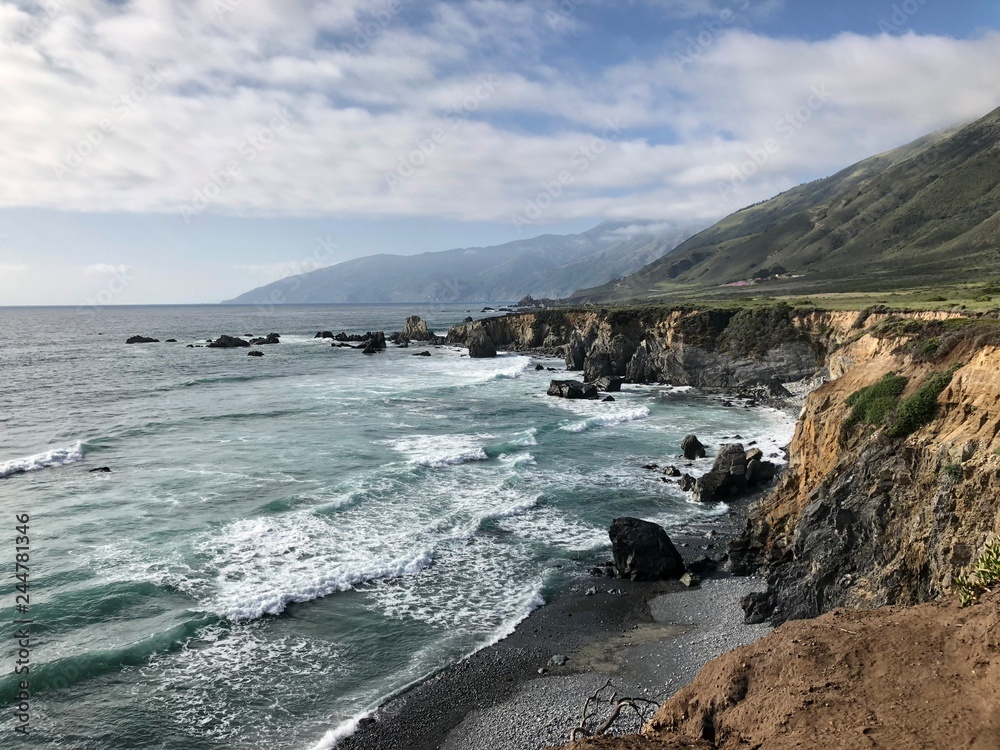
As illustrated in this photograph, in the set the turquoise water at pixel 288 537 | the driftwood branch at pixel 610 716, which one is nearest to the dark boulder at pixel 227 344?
the turquoise water at pixel 288 537

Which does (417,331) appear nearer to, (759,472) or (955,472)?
(759,472)

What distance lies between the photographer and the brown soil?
7.86 m

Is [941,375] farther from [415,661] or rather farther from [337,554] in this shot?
[337,554]

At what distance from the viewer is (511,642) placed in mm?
19891

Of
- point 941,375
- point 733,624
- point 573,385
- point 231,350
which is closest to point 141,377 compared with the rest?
point 231,350

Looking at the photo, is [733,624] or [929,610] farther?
[733,624]

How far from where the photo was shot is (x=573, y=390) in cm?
6191

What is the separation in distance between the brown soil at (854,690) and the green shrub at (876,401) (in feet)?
37.5

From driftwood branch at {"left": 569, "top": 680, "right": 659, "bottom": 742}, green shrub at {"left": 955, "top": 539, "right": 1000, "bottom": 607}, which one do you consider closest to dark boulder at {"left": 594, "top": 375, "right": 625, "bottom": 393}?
driftwood branch at {"left": 569, "top": 680, "right": 659, "bottom": 742}

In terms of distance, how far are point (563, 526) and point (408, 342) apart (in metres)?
97.9

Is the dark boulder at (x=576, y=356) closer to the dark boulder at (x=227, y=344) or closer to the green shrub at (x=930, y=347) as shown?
the green shrub at (x=930, y=347)

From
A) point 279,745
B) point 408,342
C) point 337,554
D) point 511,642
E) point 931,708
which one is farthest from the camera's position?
point 408,342

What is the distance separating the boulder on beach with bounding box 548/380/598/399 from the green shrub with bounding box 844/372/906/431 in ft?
131

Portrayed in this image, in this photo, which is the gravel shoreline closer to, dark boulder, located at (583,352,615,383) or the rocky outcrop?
dark boulder, located at (583,352,615,383)
